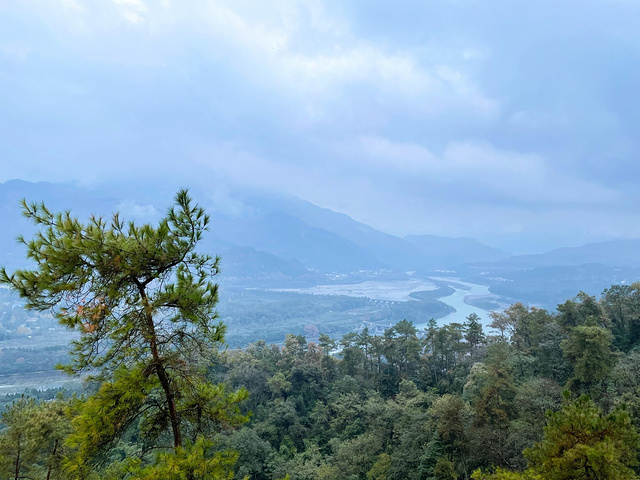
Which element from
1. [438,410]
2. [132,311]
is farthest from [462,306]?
[132,311]

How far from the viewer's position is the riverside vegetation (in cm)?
359

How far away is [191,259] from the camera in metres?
4.13

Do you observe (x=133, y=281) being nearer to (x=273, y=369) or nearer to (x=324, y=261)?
(x=273, y=369)

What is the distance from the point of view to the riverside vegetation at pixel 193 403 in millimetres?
3586

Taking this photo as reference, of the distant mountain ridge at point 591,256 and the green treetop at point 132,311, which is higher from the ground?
the distant mountain ridge at point 591,256

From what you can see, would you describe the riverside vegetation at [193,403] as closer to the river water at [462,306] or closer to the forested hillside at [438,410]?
the forested hillside at [438,410]

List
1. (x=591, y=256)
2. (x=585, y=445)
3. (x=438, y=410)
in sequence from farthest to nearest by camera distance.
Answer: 1. (x=591, y=256)
2. (x=438, y=410)
3. (x=585, y=445)

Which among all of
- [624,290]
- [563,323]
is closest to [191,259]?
[563,323]

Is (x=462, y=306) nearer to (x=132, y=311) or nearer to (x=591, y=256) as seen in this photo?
(x=132, y=311)

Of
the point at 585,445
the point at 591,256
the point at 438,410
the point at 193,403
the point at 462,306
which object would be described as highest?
the point at 591,256

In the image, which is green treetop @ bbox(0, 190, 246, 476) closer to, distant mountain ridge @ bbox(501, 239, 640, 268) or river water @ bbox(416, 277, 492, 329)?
river water @ bbox(416, 277, 492, 329)

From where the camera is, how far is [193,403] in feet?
14.1

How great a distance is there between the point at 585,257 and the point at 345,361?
20373 cm

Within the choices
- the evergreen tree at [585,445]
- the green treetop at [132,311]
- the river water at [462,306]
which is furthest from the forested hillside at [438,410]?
the river water at [462,306]
